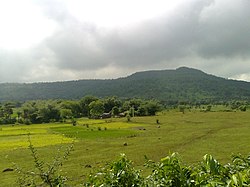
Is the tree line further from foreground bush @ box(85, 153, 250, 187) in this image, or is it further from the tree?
foreground bush @ box(85, 153, 250, 187)

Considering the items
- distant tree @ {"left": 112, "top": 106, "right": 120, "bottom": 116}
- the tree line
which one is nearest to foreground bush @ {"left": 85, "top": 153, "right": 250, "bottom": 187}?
the tree line

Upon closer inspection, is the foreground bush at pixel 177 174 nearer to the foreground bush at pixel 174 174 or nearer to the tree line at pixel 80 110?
the foreground bush at pixel 174 174

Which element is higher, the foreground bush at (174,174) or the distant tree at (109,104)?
the distant tree at (109,104)

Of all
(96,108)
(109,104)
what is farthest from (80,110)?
(96,108)

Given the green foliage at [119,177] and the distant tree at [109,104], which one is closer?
the green foliage at [119,177]

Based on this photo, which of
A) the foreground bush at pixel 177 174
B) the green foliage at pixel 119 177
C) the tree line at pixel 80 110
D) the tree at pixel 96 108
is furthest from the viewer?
the tree at pixel 96 108

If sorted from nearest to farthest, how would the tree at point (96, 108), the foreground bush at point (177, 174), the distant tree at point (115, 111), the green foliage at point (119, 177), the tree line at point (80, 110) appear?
the foreground bush at point (177, 174), the green foliage at point (119, 177), the tree line at point (80, 110), the tree at point (96, 108), the distant tree at point (115, 111)

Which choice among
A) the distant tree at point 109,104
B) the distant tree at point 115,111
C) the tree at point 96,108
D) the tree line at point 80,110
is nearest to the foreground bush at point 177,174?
the tree line at point 80,110

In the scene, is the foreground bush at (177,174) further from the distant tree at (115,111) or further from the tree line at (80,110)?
the distant tree at (115,111)

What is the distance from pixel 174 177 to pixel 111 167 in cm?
71

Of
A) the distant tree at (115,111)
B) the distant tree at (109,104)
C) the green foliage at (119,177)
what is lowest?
the distant tree at (115,111)

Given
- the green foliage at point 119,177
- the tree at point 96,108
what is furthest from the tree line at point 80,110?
the green foliage at point 119,177

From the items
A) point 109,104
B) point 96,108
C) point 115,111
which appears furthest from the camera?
point 109,104

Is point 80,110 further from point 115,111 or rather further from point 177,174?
point 177,174
